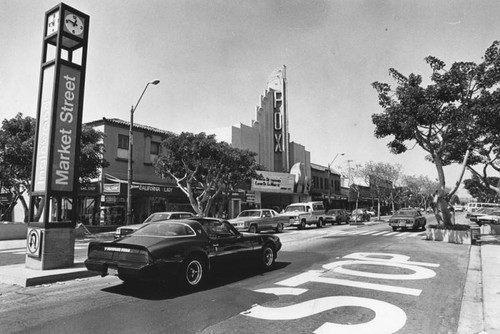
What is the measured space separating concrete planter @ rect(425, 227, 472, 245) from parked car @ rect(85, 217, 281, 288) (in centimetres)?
1193

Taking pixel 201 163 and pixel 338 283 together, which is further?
pixel 201 163

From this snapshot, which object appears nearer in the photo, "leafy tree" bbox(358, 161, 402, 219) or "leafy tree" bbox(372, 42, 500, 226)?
"leafy tree" bbox(372, 42, 500, 226)

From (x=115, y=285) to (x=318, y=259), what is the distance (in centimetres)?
609

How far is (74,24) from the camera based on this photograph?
33.1ft

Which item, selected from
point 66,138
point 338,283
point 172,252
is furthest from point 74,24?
point 338,283

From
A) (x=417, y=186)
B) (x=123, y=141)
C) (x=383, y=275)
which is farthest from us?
(x=417, y=186)

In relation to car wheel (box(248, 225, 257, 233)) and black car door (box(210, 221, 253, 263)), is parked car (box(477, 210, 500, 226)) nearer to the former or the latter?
car wheel (box(248, 225, 257, 233))

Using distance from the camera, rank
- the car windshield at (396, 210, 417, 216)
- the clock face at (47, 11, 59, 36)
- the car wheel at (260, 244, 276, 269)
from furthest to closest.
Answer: the car windshield at (396, 210, 417, 216), the clock face at (47, 11, 59, 36), the car wheel at (260, 244, 276, 269)

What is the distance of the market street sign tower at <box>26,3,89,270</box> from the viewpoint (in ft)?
29.9

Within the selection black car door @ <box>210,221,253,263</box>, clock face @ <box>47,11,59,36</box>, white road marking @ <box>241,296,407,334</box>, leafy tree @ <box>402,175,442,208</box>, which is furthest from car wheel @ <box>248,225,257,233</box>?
leafy tree @ <box>402,175,442,208</box>

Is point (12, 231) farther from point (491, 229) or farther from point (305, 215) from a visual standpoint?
point (491, 229)

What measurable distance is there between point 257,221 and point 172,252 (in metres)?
15.2

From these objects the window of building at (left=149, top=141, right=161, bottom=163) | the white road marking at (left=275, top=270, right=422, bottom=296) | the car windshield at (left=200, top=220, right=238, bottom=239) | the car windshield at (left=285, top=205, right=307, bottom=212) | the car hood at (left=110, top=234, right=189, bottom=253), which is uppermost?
the window of building at (left=149, top=141, right=161, bottom=163)

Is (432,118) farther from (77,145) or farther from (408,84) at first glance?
(77,145)
